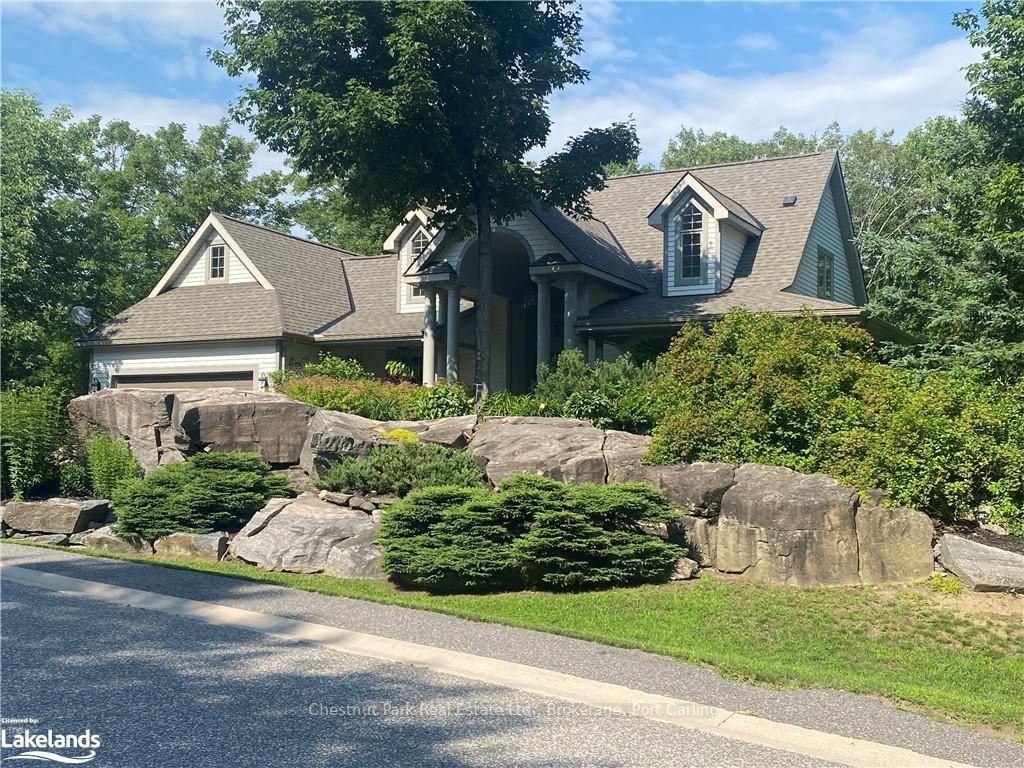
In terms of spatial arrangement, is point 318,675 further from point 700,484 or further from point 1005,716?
point 700,484

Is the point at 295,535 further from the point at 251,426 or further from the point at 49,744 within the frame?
the point at 49,744

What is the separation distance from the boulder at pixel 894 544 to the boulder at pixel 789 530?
12cm

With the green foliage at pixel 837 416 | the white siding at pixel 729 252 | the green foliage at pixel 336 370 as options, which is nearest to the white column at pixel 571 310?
the white siding at pixel 729 252

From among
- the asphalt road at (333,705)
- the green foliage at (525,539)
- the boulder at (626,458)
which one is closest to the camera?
the asphalt road at (333,705)

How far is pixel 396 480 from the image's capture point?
1380cm

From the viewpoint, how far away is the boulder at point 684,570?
11.5 metres

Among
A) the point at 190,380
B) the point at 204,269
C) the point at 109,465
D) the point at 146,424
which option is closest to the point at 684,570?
the point at 146,424

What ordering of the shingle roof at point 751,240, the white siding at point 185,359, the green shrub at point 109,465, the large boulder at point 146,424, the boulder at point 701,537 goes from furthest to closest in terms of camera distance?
the white siding at point 185,359, the shingle roof at point 751,240, the large boulder at point 146,424, the green shrub at point 109,465, the boulder at point 701,537

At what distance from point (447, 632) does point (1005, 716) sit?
15.3ft

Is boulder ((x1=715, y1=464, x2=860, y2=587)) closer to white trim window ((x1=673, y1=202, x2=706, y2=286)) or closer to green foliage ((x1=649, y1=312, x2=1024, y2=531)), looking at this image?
green foliage ((x1=649, y1=312, x2=1024, y2=531))

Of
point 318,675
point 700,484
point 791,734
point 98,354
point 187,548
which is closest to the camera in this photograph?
point 791,734

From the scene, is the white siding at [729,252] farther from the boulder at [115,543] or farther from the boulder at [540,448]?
the boulder at [115,543]

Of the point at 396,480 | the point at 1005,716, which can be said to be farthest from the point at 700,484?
the point at 1005,716

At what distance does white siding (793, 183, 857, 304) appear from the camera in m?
22.1
